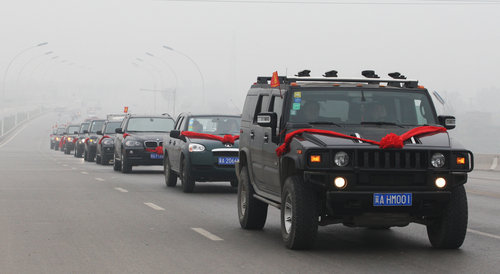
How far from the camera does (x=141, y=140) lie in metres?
25.9

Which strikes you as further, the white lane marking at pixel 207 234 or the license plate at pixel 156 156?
the license plate at pixel 156 156

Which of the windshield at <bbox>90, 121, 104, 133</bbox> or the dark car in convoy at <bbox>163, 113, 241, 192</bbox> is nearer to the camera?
the dark car in convoy at <bbox>163, 113, 241, 192</bbox>

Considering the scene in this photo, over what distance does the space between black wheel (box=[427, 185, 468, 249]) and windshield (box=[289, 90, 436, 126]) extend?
4.01ft

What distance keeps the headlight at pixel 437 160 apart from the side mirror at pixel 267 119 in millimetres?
1840

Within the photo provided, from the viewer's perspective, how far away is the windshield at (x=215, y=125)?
19.0 m

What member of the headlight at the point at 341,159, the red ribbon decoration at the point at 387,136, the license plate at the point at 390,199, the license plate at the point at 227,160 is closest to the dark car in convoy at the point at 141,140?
the license plate at the point at 227,160

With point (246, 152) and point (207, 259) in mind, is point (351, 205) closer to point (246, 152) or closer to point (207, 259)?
point (207, 259)

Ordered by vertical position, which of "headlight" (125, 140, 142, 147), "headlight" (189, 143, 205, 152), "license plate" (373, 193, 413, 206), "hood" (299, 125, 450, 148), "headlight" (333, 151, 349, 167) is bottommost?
"headlight" (125, 140, 142, 147)

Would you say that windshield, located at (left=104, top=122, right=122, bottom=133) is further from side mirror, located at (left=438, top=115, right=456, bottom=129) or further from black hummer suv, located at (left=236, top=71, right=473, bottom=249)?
side mirror, located at (left=438, top=115, right=456, bottom=129)

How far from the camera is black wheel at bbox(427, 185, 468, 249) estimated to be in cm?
938

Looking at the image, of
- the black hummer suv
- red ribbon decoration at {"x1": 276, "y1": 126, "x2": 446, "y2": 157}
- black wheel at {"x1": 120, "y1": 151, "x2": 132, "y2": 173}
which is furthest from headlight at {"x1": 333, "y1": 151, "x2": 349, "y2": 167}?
black wheel at {"x1": 120, "y1": 151, "x2": 132, "y2": 173}

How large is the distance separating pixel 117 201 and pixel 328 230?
5.64 meters

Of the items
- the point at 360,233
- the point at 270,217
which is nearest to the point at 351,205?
the point at 360,233

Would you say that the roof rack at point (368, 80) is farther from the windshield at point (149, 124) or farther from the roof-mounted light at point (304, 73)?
the windshield at point (149, 124)
